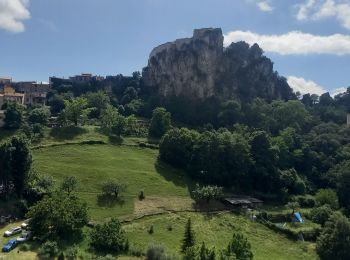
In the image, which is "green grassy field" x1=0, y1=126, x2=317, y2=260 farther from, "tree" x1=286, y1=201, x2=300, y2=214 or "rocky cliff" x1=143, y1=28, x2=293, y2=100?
"rocky cliff" x1=143, y1=28, x2=293, y2=100

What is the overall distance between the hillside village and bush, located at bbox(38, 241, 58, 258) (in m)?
0.10

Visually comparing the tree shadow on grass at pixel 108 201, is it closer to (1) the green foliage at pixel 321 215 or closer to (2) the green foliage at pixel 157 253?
(2) the green foliage at pixel 157 253

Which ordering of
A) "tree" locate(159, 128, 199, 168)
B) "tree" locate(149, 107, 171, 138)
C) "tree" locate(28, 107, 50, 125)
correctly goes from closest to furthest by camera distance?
"tree" locate(159, 128, 199, 168) < "tree" locate(28, 107, 50, 125) < "tree" locate(149, 107, 171, 138)

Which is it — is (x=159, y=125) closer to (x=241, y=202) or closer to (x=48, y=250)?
(x=241, y=202)

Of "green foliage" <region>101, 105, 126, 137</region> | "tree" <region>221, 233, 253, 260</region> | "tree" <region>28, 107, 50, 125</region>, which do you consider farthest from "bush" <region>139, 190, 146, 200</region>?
"tree" <region>28, 107, 50, 125</region>

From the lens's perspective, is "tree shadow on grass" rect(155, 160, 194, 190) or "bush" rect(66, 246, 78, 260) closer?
"bush" rect(66, 246, 78, 260)

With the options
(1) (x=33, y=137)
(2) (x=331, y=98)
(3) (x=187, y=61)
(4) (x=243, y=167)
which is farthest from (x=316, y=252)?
(2) (x=331, y=98)

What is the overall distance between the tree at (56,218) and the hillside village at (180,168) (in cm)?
13

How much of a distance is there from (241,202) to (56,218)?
28.6m

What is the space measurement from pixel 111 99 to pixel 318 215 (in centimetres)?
6704

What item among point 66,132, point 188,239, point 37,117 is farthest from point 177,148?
point 37,117

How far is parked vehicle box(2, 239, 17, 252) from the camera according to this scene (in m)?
46.3

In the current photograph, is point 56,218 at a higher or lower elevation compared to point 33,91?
lower

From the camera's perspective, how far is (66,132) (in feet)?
285
